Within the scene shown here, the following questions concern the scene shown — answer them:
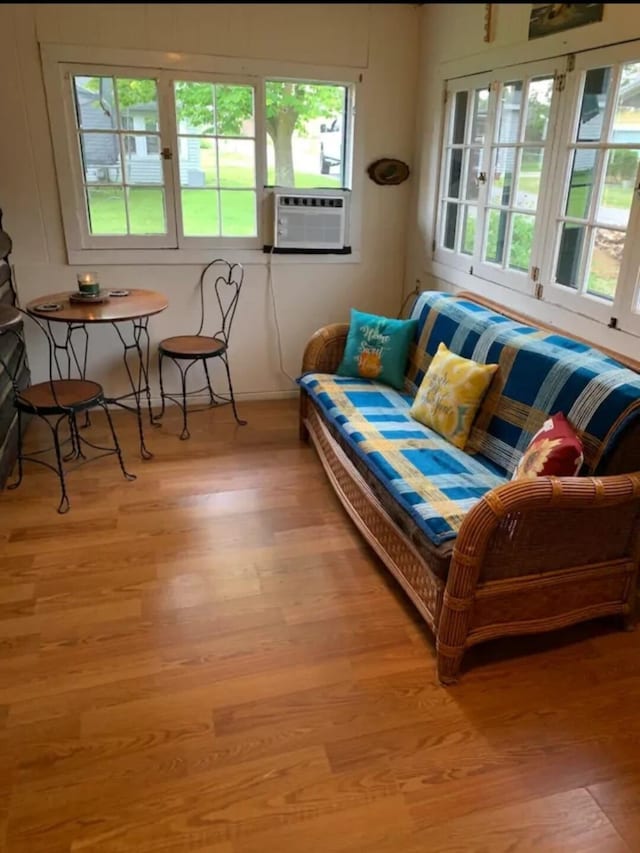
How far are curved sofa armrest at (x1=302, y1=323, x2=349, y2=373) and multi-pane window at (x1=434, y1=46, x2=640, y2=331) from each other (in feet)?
2.61

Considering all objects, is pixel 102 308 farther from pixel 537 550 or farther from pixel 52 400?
pixel 537 550

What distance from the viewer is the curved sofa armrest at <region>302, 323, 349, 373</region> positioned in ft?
10.8

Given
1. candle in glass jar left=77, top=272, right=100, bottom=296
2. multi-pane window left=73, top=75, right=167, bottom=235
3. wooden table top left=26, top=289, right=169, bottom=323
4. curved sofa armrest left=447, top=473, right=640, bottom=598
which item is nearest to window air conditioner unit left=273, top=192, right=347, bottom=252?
multi-pane window left=73, top=75, right=167, bottom=235

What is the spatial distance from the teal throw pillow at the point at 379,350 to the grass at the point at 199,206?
1.08 meters

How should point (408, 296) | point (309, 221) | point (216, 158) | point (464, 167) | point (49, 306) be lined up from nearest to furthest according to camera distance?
point (49, 306)
point (464, 167)
point (216, 158)
point (309, 221)
point (408, 296)

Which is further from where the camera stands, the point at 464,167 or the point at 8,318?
the point at 464,167

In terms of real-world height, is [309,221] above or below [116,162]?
below

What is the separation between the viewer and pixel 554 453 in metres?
1.92

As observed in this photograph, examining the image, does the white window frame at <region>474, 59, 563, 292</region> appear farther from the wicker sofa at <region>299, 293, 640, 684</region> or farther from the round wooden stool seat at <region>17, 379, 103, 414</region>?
the round wooden stool seat at <region>17, 379, 103, 414</region>

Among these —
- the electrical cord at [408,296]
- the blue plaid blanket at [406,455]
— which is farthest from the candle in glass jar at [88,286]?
the electrical cord at [408,296]

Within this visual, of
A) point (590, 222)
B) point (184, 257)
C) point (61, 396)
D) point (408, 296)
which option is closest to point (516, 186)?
point (590, 222)

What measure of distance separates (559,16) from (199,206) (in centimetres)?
204

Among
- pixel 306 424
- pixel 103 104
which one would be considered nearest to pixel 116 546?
pixel 306 424

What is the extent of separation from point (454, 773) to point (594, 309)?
69.4 inches
